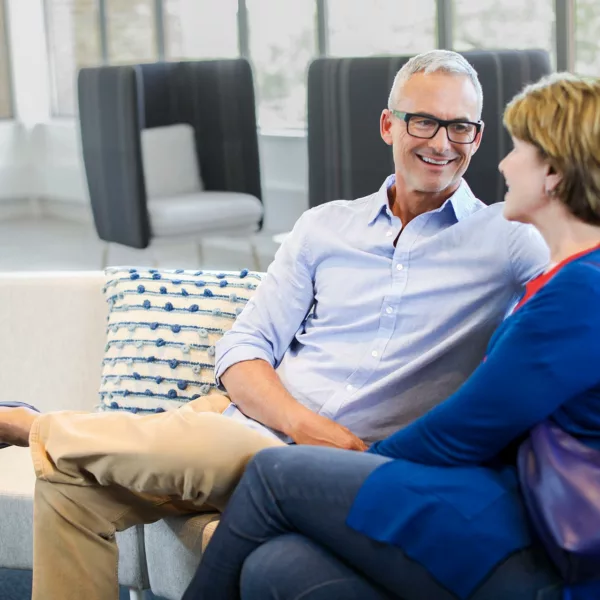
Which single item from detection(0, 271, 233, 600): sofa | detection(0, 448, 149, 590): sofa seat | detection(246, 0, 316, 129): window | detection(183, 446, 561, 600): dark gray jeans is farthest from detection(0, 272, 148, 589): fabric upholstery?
detection(246, 0, 316, 129): window

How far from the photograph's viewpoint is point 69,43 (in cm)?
397

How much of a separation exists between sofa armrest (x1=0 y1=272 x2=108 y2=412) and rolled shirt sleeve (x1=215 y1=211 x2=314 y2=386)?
0.52 m

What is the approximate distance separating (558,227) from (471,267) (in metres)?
0.35

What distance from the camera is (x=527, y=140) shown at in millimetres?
1459

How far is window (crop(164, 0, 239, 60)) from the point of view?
3748 millimetres

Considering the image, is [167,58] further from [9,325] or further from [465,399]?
[465,399]

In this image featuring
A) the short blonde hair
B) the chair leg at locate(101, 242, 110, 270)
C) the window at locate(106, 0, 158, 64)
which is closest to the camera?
the short blonde hair

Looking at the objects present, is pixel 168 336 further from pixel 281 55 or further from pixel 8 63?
pixel 8 63

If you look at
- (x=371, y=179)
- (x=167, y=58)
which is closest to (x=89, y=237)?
(x=167, y=58)

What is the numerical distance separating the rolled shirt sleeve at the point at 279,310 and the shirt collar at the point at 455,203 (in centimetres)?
14

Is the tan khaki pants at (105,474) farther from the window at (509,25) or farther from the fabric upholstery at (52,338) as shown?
the window at (509,25)

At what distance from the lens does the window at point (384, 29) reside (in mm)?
3473

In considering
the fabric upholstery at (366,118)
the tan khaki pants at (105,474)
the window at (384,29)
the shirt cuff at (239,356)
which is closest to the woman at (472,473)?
the tan khaki pants at (105,474)

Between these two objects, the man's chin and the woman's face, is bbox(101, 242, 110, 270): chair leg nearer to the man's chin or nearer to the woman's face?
the man's chin
